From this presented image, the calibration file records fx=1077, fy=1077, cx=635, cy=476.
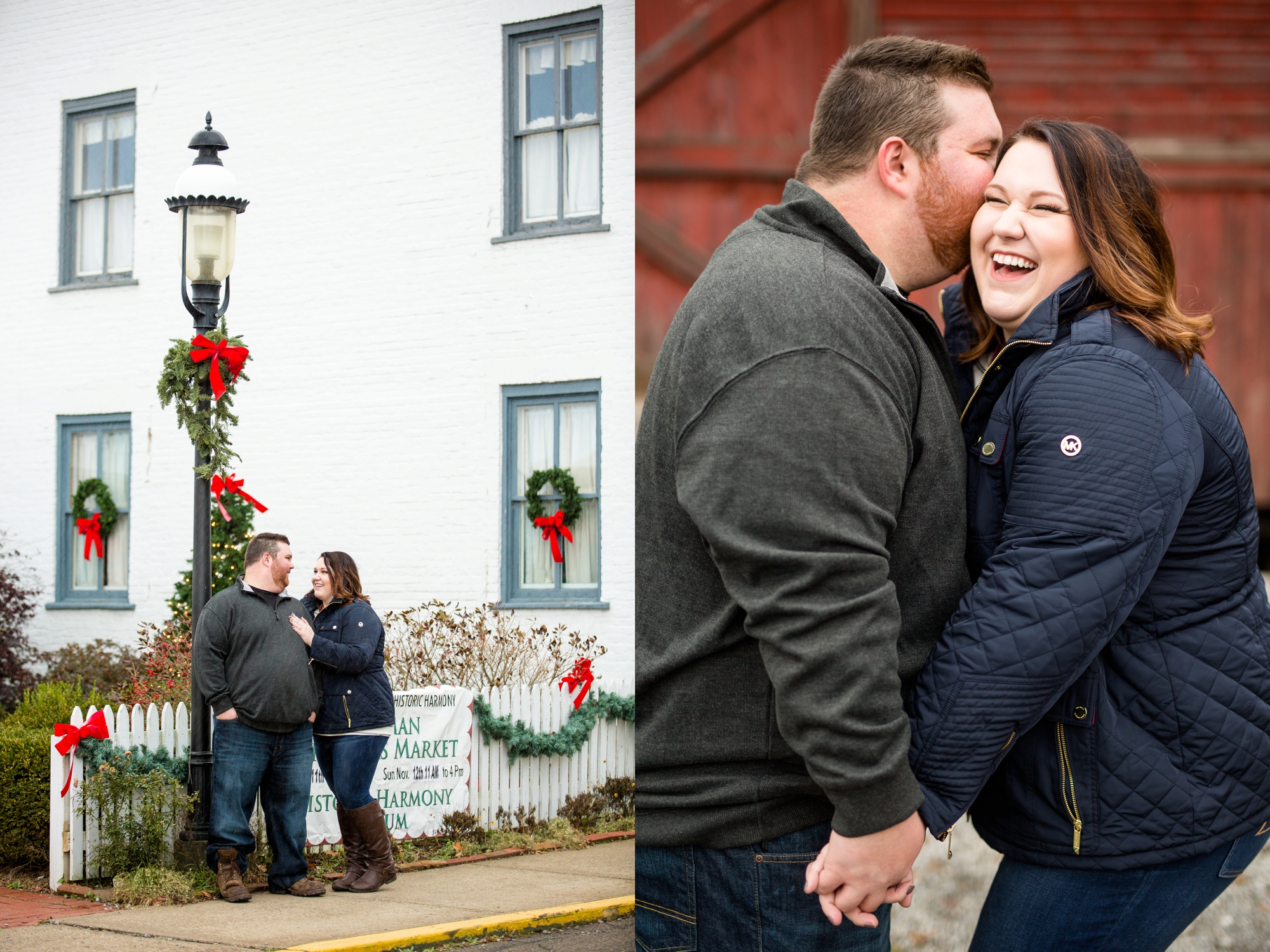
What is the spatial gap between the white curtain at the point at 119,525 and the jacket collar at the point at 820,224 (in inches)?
40.2

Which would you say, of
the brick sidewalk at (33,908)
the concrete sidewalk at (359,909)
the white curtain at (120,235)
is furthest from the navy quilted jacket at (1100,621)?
the white curtain at (120,235)

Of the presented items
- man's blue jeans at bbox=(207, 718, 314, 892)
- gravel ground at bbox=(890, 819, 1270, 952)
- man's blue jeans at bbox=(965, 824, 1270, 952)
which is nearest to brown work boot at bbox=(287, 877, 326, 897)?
man's blue jeans at bbox=(207, 718, 314, 892)

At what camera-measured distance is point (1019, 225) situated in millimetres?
1537

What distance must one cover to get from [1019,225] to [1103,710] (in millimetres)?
681

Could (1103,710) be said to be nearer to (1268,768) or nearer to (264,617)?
(1268,768)

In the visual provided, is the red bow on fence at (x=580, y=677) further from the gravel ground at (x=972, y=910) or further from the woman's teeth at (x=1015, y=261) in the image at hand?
the gravel ground at (x=972, y=910)

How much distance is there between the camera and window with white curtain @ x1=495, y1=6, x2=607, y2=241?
172 cm

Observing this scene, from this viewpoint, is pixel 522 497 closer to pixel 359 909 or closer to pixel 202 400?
pixel 202 400

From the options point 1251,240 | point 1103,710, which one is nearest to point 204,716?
point 1103,710

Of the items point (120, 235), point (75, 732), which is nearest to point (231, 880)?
point (75, 732)

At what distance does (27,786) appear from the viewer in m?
1.51


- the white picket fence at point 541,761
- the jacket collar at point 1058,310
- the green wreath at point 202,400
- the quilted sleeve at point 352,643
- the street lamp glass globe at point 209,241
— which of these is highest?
the street lamp glass globe at point 209,241

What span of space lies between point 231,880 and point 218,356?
2.49 ft

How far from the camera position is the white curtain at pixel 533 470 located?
170 cm
